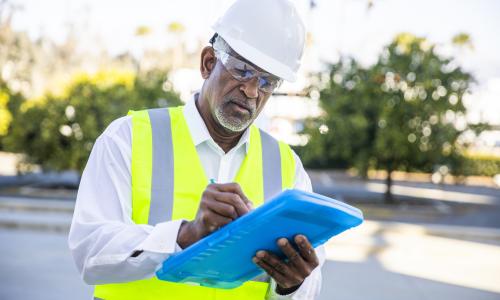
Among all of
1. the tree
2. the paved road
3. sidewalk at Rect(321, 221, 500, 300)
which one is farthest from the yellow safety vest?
the tree

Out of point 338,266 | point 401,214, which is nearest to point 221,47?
A: point 338,266

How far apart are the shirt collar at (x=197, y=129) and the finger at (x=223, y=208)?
1.92 ft

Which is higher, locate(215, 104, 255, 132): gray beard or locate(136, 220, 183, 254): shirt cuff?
locate(215, 104, 255, 132): gray beard

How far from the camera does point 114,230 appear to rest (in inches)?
59.6

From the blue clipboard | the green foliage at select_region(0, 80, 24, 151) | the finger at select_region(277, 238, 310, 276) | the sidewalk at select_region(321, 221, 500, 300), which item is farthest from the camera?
the green foliage at select_region(0, 80, 24, 151)

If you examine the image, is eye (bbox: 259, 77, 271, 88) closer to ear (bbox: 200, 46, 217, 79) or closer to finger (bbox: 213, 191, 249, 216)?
ear (bbox: 200, 46, 217, 79)

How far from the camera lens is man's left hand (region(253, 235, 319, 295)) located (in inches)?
55.8

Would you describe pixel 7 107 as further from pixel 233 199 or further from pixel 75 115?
pixel 233 199

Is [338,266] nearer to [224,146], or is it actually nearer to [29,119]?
[224,146]

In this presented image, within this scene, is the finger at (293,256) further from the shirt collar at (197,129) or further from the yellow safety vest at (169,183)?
the shirt collar at (197,129)

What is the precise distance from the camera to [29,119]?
16031 millimetres

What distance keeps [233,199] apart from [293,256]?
21 cm

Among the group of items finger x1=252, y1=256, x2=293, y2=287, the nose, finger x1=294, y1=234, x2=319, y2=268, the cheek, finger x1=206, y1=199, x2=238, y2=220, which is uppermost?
the nose

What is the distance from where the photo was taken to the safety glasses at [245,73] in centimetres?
176
